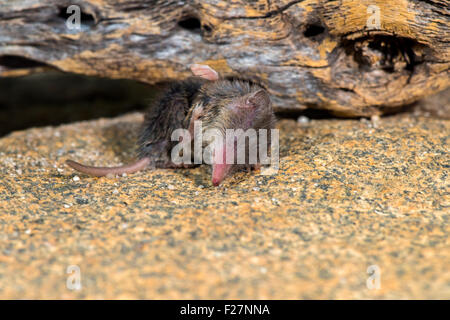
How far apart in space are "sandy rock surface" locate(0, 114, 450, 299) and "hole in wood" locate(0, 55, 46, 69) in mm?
894

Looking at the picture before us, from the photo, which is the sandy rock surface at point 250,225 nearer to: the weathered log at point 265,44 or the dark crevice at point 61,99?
the weathered log at point 265,44

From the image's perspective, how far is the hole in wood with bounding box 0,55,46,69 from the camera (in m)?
4.01

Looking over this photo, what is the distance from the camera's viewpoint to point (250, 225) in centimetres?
250

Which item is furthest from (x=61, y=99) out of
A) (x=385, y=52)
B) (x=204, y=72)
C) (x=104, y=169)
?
(x=385, y=52)

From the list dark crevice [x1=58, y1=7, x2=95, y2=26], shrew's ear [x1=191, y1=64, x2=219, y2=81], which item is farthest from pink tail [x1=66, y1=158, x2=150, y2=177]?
dark crevice [x1=58, y1=7, x2=95, y2=26]

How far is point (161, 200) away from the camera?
2.85 meters

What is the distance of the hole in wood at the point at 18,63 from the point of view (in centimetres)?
401

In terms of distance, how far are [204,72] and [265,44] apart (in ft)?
1.92

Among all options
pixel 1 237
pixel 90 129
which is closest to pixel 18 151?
pixel 90 129

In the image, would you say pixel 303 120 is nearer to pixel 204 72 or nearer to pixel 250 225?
pixel 204 72

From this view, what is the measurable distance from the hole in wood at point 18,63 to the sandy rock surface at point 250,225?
89cm

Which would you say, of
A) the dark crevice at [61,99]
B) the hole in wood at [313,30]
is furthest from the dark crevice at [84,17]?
the hole in wood at [313,30]

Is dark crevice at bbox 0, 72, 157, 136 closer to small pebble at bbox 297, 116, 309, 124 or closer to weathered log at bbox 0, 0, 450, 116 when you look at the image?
Answer: weathered log at bbox 0, 0, 450, 116

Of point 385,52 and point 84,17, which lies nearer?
point 385,52
